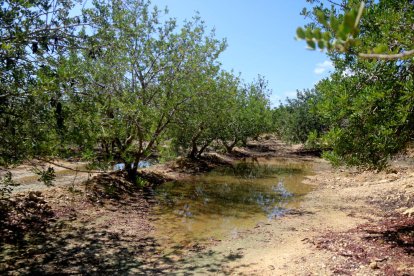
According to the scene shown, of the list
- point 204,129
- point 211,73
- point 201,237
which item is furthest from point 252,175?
point 201,237

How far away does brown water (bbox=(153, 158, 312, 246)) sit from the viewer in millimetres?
11695

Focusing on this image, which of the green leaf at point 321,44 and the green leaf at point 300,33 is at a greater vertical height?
the green leaf at point 300,33

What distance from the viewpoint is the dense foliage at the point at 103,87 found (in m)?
6.83

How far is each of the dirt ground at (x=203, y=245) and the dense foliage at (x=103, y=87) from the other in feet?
7.28

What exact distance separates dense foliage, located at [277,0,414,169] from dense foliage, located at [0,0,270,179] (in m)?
5.84

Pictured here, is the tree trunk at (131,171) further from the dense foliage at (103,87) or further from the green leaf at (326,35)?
the green leaf at (326,35)

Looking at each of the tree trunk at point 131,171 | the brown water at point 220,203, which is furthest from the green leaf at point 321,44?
the tree trunk at point 131,171

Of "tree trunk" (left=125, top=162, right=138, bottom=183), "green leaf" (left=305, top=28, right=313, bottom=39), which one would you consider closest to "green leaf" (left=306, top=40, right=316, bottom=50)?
"green leaf" (left=305, top=28, right=313, bottom=39)

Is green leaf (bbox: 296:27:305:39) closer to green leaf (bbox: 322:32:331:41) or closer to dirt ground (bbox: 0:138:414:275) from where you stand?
green leaf (bbox: 322:32:331:41)

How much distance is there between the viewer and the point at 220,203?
16.1 meters

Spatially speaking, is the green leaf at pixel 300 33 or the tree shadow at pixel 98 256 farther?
the tree shadow at pixel 98 256

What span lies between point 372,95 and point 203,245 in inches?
249

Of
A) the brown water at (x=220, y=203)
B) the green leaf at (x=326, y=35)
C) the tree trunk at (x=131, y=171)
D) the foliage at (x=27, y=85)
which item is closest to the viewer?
the green leaf at (x=326, y=35)

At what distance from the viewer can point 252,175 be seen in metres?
25.9
